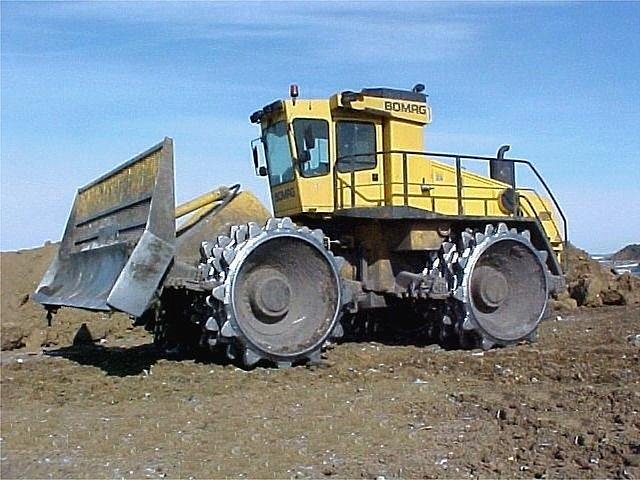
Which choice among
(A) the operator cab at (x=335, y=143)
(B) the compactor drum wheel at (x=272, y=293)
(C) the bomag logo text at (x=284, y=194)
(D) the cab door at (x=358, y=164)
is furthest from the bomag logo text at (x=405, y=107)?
(B) the compactor drum wheel at (x=272, y=293)

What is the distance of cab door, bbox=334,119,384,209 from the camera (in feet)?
41.5

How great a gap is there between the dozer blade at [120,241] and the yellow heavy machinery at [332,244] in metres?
0.03

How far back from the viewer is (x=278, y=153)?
1299 centimetres

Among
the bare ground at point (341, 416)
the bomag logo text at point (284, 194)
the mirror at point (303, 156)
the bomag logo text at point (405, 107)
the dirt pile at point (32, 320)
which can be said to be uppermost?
the bomag logo text at point (405, 107)

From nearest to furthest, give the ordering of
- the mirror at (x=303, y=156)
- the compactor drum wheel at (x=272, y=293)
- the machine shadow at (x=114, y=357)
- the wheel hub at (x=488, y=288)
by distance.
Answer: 1. the compactor drum wheel at (x=272, y=293)
2. the machine shadow at (x=114, y=357)
3. the mirror at (x=303, y=156)
4. the wheel hub at (x=488, y=288)

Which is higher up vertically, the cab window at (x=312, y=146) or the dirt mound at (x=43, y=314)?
the cab window at (x=312, y=146)

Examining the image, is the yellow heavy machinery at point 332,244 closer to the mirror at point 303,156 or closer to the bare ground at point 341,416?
the mirror at point 303,156

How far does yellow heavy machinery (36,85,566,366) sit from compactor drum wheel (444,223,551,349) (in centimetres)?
2

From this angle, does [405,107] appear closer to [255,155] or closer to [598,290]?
[255,155]

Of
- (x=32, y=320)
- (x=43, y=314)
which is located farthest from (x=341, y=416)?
(x=43, y=314)

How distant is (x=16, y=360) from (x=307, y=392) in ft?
20.8

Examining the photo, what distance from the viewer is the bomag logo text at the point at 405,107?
13.1m

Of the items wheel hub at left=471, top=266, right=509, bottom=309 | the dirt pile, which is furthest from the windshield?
the dirt pile

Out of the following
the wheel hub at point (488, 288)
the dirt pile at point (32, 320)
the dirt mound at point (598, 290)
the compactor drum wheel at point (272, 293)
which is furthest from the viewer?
the dirt mound at point (598, 290)
